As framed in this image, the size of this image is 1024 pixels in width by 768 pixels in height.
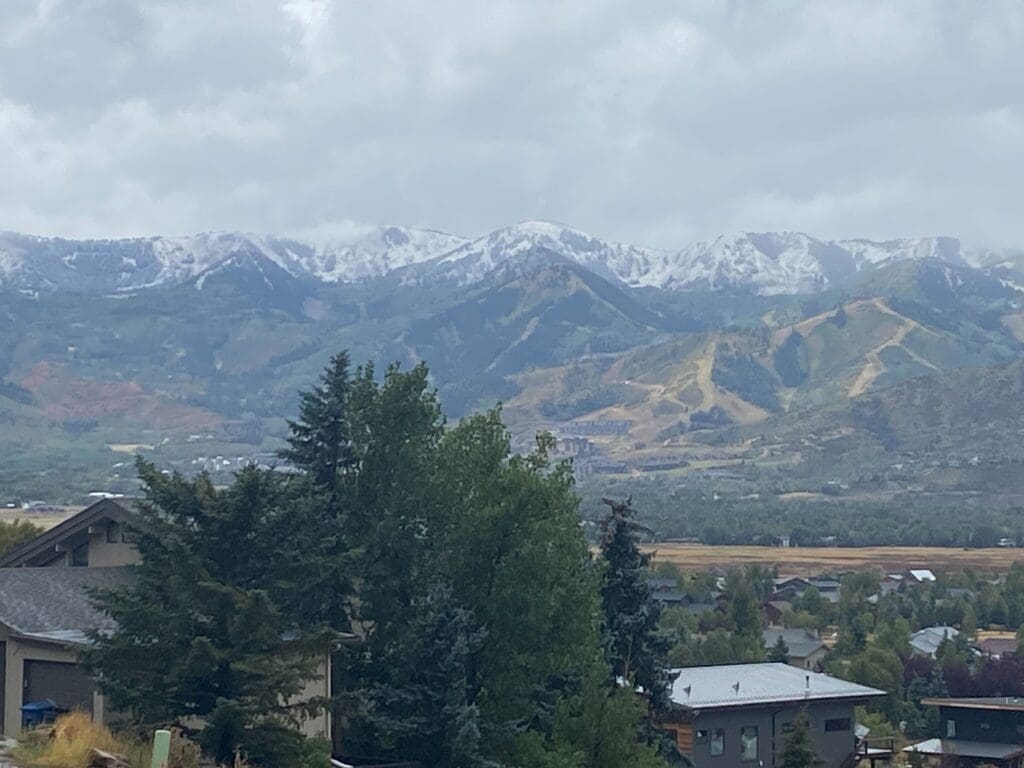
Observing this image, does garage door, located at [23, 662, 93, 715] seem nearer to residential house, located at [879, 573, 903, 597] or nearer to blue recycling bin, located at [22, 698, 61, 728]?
blue recycling bin, located at [22, 698, 61, 728]

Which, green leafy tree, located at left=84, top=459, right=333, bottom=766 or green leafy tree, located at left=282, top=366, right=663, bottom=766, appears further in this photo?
green leafy tree, located at left=282, top=366, right=663, bottom=766

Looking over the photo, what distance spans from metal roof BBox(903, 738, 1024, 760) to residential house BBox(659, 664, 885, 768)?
5.19m

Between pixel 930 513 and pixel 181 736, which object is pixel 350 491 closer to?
pixel 181 736

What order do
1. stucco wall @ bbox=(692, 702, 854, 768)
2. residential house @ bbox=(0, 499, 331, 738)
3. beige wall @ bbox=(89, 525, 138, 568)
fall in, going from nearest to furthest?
residential house @ bbox=(0, 499, 331, 738) < beige wall @ bbox=(89, 525, 138, 568) < stucco wall @ bbox=(692, 702, 854, 768)

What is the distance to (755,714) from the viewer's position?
42906 millimetres

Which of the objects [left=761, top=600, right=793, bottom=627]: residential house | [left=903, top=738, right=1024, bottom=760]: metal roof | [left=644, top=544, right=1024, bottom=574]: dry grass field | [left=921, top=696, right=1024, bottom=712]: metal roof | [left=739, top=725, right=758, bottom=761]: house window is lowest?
[left=903, top=738, right=1024, bottom=760]: metal roof

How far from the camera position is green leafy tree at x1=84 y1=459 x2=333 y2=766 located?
21.7 metres

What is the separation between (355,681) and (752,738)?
60.4 feet

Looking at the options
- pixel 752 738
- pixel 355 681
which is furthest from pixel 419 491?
pixel 752 738

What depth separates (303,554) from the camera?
24.5 metres

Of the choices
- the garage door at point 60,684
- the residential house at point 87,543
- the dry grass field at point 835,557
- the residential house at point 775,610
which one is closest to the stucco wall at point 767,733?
the residential house at point 87,543

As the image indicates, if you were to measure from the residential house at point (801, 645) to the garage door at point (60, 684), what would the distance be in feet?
136

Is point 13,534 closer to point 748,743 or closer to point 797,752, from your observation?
point 748,743

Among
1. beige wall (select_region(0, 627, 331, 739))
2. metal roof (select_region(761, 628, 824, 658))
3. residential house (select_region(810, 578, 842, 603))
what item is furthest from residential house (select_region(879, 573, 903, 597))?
beige wall (select_region(0, 627, 331, 739))
